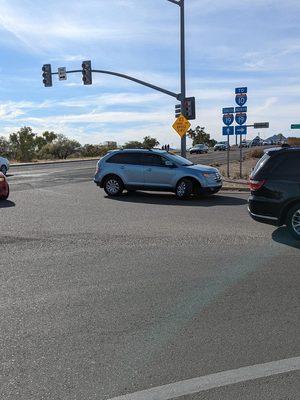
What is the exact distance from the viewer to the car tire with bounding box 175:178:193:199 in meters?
16.6

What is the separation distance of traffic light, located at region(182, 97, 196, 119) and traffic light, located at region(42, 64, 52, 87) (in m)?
9.27

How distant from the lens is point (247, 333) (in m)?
4.75

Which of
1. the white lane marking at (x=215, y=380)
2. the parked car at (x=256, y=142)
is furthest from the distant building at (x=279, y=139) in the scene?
the white lane marking at (x=215, y=380)

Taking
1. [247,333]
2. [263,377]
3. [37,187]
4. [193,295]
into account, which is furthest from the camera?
[37,187]

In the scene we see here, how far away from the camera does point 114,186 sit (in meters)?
17.8

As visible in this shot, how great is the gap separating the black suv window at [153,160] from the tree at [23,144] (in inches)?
2116

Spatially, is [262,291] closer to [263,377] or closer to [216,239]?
[263,377]

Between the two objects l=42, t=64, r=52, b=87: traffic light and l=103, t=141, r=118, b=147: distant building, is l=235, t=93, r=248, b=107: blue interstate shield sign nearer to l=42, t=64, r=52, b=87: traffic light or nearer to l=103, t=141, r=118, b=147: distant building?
l=42, t=64, r=52, b=87: traffic light

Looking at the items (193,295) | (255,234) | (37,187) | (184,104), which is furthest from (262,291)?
(184,104)

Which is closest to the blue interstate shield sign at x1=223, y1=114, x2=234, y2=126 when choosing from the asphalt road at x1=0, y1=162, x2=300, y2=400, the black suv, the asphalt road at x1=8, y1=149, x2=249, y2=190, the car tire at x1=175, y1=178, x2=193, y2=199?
the car tire at x1=175, y1=178, x2=193, y2=199

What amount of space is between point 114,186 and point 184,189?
266 cm

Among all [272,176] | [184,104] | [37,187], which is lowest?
[37,187]

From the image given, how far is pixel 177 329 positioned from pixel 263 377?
1.19 m

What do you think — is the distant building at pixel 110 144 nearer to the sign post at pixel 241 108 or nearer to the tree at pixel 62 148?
the tree at pixel 62 148
